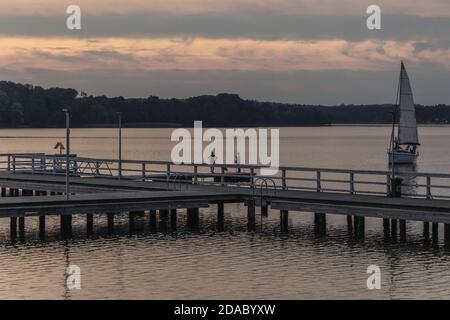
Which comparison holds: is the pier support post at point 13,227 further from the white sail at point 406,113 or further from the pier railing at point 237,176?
the white sail at point 406,113

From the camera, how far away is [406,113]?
107312mm

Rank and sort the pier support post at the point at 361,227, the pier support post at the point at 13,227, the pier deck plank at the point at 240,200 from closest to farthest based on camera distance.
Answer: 1. the pier deck plank at the point at 240,200
2. the pier support post at the point at 13,227
3. the pier support post at the point at 361,227

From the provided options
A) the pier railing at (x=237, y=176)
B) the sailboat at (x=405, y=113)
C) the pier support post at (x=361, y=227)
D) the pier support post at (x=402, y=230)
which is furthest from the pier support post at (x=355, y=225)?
the sailboat at (x=405, y=113)

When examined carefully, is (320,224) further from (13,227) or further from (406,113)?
(406,113)

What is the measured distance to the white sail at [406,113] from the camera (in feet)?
337

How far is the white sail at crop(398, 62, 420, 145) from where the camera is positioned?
10262 centimetres

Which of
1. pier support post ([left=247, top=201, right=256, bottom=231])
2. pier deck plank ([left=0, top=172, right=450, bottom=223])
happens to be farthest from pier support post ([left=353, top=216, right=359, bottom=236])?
pier support post ([left=247, top=201, right=256, bottom=231])

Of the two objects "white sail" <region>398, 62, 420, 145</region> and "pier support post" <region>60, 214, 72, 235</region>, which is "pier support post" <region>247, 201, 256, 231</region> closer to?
"pier support post" <region>60, 214, 72, 235</region>

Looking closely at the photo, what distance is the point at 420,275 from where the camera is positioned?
3008 cm

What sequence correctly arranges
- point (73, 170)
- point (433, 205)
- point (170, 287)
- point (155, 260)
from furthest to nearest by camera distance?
point (73, 170), point (433, 205), point (155, 260), point (170, 287)
